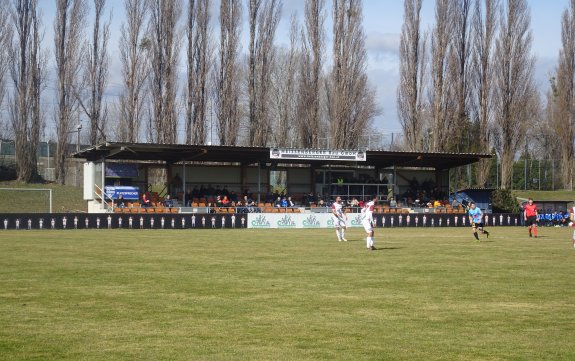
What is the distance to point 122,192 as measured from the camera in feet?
182

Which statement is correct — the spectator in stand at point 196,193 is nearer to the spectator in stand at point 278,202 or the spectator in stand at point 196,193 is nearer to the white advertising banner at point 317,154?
the spectator in stand at point 278,202

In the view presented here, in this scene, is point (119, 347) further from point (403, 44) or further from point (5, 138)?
point (5, 138)

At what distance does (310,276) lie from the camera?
64.3 feet

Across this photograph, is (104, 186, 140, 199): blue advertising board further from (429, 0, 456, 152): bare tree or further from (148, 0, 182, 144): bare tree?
(429, 0, 456, 152): bare tree

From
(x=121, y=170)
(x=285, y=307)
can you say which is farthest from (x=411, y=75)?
(x=285, y=307)

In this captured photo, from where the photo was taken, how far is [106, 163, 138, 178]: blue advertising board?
5622 centimetres

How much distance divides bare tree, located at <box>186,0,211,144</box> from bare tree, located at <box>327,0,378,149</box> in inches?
423

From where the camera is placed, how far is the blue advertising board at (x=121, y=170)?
5622 centimetres

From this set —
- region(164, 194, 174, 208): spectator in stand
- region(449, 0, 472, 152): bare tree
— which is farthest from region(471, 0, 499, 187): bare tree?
region(164, 194, 174, 208): spectator in stand

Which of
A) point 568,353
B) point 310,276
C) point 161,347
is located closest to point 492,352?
point 568,353

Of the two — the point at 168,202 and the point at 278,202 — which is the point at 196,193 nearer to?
the point at 168,202

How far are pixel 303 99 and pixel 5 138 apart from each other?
27.2 metres

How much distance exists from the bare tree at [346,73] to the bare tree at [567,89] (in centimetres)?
1945

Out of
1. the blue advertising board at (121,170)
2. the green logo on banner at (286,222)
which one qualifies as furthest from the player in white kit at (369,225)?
the blue advertising board at (121,170)
